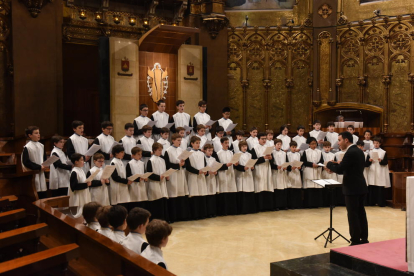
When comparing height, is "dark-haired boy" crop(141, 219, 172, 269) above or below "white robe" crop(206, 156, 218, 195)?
above

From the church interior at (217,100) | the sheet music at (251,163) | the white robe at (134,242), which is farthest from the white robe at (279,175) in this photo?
the white robe at (134,242)

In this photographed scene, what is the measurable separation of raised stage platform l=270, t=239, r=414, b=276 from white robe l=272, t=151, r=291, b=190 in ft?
13.6

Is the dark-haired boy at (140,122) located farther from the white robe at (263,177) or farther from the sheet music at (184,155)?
the white robe at (263,177)

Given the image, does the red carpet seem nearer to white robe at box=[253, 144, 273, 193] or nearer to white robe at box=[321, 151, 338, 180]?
white robe at box=[253, 144, 273, 193]

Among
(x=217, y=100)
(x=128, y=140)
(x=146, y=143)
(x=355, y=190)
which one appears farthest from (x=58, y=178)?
(x=217, y=100)

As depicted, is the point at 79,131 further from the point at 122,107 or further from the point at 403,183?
the point at 403,183

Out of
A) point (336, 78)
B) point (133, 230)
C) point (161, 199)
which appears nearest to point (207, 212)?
point (161, 199)

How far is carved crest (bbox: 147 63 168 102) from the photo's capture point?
→ 10.7 meters

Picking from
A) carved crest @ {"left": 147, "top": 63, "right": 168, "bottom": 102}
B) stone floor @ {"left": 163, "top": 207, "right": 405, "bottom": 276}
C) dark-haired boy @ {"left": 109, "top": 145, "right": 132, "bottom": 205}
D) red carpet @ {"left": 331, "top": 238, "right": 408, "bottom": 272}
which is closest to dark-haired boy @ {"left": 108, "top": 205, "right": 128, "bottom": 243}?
stone floor @ {"left": 163, "top": 207, "right": 405, "bottom": 276}

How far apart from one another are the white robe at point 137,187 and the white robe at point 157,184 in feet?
0.36

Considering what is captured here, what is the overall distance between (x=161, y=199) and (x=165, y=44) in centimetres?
435

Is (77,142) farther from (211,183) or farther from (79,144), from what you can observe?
(211,183)

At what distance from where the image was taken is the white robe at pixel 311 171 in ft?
30.3

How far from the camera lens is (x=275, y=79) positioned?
12422mm
